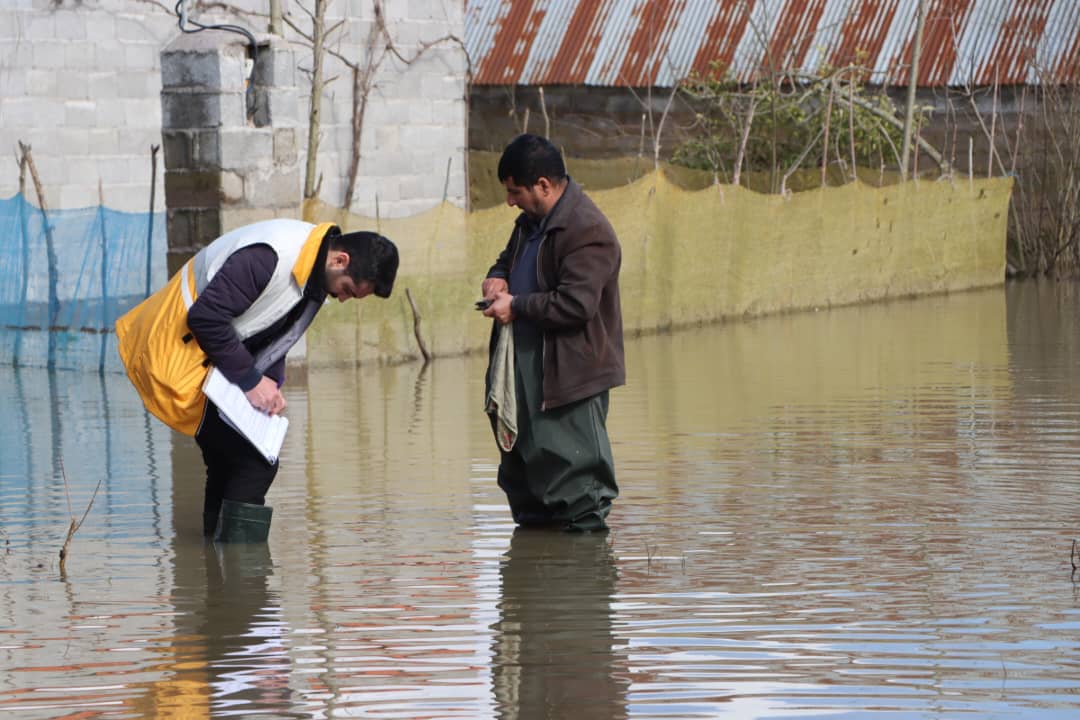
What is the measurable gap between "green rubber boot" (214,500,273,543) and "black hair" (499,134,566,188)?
65.8 inches

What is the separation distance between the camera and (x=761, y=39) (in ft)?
78.4

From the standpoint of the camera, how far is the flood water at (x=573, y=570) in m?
5.58

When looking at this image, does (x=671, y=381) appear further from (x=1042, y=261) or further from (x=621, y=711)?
(x=1042, y=261)

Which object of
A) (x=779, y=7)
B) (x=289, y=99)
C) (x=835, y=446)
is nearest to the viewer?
(x=835, y=446)

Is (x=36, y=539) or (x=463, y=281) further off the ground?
(x=463, y=281)

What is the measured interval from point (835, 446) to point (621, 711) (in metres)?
5.31

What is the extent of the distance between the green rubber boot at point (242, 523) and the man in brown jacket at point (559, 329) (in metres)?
1.06

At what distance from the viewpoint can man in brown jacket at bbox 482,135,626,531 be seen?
24.9 ft

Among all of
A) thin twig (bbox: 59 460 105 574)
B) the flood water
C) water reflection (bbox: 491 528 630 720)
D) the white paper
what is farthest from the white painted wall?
water reflection (bbox: 491 528 630 720)

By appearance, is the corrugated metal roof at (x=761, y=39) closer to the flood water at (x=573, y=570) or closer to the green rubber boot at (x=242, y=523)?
the flood water at (x=573, y=570)

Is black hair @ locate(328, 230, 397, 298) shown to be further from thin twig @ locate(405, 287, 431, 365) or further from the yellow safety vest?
thin twig @ locate(405, 287, 431, 365)

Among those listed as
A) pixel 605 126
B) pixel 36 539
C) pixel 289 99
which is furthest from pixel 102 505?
pixel 605 126

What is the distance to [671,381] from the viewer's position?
13.7 m

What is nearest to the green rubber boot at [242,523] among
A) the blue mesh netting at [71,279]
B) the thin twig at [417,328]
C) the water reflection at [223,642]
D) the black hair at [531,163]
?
the water reflection at [223,642]
